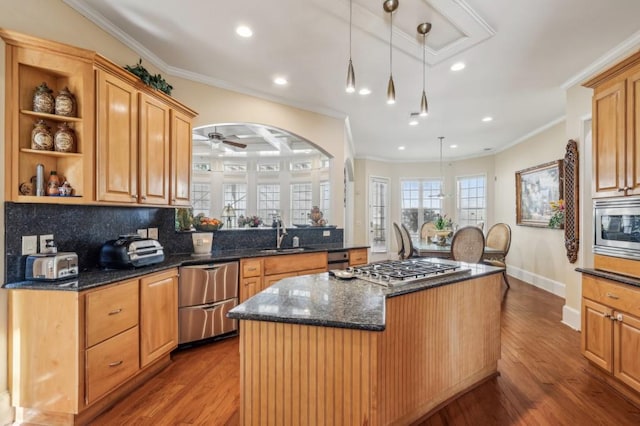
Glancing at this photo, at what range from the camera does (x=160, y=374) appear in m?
2.56

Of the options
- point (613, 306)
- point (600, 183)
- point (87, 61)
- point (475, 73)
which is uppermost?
point (475, 73)

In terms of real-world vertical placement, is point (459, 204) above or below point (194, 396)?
above

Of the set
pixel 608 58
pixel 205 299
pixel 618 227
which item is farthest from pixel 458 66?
pixel 205 299

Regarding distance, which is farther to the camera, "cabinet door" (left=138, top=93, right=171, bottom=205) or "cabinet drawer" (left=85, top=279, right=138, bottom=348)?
"cabinet door" (left=138, top=93, right=171, bottom=205)

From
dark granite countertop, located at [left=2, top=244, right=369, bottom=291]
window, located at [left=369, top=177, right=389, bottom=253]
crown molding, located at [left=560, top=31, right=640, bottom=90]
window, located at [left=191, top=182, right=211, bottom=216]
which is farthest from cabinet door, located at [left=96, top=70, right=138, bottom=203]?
window, located at [left=369, top=177, right=389, bottom=253]

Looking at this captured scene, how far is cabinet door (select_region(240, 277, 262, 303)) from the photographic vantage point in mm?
3249

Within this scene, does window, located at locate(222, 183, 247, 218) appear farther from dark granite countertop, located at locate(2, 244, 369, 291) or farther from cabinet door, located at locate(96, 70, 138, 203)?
cabinet door, located at locate(96, 70, 138, 203)

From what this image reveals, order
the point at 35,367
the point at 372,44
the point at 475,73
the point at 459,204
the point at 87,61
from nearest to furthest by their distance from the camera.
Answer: the point at 35,367 < the point at 87,61 < the point at 372,44 < the point at 475,73 < the point at 459,204

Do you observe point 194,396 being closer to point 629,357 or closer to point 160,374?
point 160,374

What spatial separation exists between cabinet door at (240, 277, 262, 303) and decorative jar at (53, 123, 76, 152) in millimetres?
1860

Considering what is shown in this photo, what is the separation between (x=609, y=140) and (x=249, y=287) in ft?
11.4

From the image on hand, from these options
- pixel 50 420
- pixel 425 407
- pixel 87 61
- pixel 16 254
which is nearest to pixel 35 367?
pixel 50 420

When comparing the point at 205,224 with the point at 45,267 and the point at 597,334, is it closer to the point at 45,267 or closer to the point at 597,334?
the point at 45,267

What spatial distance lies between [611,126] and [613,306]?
140 centimetres
